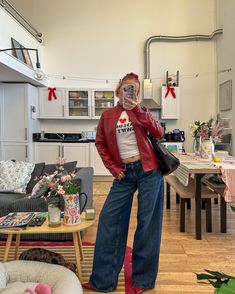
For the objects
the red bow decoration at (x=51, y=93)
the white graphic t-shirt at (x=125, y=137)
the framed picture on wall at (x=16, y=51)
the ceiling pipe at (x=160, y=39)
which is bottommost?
the white graphic t-shirt at (x=125, y=137)

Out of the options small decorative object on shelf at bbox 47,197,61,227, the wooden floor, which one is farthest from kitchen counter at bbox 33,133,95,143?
small decorative object on shelf at bbox 47,197,61,227

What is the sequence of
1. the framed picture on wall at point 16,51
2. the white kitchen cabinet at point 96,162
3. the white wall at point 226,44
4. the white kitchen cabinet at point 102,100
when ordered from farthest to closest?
the white kitchen cabinet at point 102,100 < the white kitchen cabinet at point 96,162 < the white wall at point 226,44 < the framed picture on wall at point 16,51

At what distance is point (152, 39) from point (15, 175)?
453cm

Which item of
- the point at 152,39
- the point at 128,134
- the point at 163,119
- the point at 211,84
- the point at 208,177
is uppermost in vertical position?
the point at 152,39

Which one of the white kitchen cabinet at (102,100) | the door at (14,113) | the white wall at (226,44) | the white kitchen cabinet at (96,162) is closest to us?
the white wall at (226,44)

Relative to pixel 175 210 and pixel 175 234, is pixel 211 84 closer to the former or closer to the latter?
pixel 175 210

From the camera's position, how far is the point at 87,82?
22.4ft

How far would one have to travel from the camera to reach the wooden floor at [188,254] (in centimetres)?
219

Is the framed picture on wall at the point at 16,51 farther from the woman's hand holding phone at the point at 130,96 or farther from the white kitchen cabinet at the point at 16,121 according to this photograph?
the woman's hand holding phone at the point at 130,96

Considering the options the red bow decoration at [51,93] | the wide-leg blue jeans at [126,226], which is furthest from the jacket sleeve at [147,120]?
→ the red bow decoration at [51,93]

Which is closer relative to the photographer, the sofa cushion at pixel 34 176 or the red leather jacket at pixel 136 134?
the red leather jacket at pixel 136 134

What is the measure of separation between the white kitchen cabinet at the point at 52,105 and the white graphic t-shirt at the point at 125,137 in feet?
Result: 15.1

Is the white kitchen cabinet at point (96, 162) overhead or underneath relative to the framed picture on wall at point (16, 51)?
underneath

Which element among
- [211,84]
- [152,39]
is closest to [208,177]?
[211,84]
